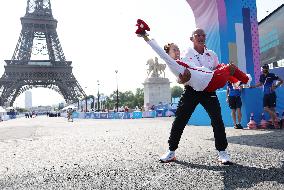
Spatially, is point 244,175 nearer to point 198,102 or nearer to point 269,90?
point 198,102

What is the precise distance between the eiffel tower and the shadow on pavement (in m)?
59.8

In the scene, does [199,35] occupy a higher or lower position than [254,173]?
higher

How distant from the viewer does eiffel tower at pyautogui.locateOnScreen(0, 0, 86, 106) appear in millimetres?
61656

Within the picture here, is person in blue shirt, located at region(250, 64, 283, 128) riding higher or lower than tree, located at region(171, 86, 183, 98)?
lower

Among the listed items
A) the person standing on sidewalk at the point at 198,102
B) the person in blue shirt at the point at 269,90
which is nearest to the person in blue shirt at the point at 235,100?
the person in blue shirt at the point at 269,90

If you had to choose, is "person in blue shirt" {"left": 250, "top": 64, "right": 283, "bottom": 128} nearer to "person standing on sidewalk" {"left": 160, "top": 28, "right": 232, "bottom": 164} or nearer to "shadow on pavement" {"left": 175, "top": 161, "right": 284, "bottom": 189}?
"person standing on sidewalk" {"left": 160, "top": 28, "right": 232, "bottom": 164}

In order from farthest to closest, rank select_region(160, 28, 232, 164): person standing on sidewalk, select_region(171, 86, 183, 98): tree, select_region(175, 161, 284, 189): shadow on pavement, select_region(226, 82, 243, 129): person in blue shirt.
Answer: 1. select_region(171, 86, 183, 98): tree
2. select_region(226, 82, 243, 129): person in blue shirt
3. select_region(160, 28, 232, 164): person standing on sidewalk
4. select_region(175, 161, 284, 189): shadow on pavement

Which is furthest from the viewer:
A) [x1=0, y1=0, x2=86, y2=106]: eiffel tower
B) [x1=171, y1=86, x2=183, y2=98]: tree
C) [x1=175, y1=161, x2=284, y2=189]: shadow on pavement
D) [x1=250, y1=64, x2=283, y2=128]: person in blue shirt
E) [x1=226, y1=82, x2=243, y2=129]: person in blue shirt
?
[x1=171, y1=86, x2=183, y2=98]: tree

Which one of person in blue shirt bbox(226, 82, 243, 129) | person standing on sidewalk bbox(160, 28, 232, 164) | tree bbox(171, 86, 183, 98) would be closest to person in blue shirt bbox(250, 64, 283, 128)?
person in blue shirt bbox(226, 82, 243, 129)

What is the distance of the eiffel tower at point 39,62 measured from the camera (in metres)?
61.7

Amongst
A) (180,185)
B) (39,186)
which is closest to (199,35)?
(180,185)

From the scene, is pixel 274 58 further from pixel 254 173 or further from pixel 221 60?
pixel 254 173

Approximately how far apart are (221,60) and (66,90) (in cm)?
5428

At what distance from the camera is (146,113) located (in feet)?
104
